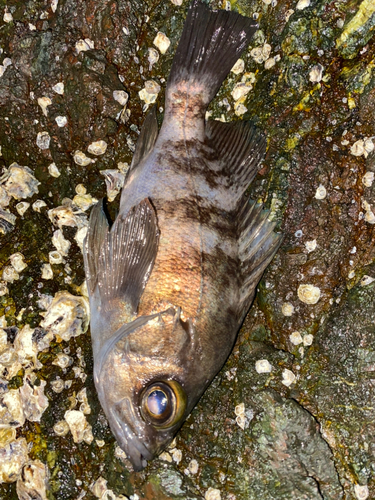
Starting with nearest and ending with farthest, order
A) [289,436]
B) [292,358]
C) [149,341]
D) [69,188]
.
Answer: [149,341]
[289,436]
[292,358]
[69,188]

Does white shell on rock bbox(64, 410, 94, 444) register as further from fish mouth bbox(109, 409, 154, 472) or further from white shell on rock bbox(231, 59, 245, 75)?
white shell on rock bbox(231, 59, 245, 75)

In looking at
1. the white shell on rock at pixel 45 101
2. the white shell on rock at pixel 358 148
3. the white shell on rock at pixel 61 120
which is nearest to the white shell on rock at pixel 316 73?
the white shell on rock at pixel 358 148

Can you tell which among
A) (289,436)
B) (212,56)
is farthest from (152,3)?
(289,436)

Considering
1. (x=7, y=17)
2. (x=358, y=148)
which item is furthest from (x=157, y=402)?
(x=7, y=17)

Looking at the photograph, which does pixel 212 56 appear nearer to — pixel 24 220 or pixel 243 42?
pixel 243 42

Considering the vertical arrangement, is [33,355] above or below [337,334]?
below
